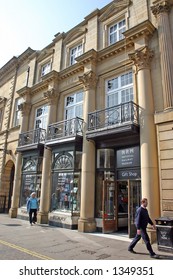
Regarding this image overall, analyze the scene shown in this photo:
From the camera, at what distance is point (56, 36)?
675 inches

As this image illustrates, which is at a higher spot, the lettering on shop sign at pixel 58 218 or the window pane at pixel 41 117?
A: the window pane at pixel 41 117

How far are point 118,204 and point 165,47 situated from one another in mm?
7808

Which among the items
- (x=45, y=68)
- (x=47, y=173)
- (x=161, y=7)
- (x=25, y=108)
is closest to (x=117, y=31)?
(x=161, y=7)

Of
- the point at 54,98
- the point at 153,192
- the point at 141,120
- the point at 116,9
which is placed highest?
the point at 116,9

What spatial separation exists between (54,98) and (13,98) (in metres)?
7.00

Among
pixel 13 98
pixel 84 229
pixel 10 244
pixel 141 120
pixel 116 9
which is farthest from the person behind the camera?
pixel 13 98

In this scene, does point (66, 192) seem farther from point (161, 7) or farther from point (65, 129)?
point (161, 7)

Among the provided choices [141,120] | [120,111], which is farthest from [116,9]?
[141,120]

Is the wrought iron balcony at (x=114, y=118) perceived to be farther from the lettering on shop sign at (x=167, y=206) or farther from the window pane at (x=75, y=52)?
the window pane at (x=75, y=52)

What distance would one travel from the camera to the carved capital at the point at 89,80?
1248 centimetres

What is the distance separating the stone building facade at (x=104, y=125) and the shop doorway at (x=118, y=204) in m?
0.04

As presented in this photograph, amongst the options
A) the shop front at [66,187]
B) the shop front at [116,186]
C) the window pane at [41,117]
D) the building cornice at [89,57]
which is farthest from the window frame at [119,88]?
the window pane at [41,117]

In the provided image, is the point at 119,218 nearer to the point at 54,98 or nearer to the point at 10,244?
the point at 10,244

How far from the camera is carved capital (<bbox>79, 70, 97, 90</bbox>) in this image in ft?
41.0
